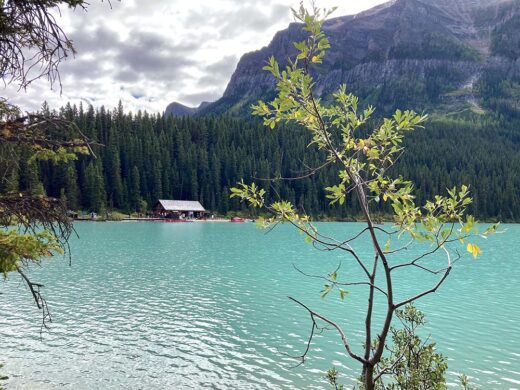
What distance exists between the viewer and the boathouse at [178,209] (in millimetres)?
130225

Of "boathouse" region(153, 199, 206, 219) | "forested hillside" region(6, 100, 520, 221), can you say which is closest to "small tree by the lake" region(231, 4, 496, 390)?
"forested hillside" region(6, 100, 520, 221)

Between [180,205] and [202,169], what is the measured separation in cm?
2513

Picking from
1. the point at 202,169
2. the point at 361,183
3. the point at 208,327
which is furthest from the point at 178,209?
the point at 361,183

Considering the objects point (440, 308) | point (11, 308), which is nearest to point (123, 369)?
point (11, 308)

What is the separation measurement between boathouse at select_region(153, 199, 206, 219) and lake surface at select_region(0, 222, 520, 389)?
92138 millimetres

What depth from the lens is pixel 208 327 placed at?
64.4 feet

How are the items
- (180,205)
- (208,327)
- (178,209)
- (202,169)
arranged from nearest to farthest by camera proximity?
1. (208,327)
2. (178,209)
3. (180,205)
4. (202,169)

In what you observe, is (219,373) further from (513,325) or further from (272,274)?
(272,274)

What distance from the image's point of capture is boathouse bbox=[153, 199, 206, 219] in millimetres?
130225

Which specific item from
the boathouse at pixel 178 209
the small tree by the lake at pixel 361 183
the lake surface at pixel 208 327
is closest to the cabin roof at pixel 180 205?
the boathouse at pixel 178 209

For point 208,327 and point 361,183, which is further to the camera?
point 208,327

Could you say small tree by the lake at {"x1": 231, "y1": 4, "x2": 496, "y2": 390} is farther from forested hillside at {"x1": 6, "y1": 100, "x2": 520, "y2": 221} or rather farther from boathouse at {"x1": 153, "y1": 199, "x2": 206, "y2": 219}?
boathouse at {"x1": 153, "y1": 199, "x2": 206, "y2": 219}

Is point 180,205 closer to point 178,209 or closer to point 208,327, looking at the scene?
point 178,209

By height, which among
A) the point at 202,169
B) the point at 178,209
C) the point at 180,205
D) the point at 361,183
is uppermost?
the point at 202,169
